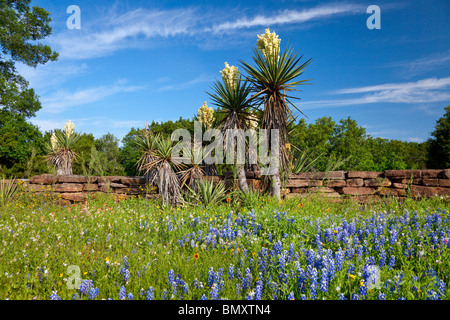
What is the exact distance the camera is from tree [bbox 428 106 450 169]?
20.6m

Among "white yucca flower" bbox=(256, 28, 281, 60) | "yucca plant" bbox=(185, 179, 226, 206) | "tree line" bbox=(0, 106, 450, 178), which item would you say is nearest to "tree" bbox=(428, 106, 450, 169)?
"tree line" bbox=(0, 106, 450, 178)

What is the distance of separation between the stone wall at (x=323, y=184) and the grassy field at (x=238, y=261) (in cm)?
328

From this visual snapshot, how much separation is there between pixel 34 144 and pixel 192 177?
16785 millimetres

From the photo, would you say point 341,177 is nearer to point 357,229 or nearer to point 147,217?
point 357,229

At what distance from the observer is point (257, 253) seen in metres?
3.72

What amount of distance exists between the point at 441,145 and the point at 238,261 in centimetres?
2296

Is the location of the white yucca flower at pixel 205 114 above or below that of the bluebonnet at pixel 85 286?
above

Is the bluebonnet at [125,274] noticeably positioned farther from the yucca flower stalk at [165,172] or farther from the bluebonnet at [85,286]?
the yucca flower stalk at [165,172]

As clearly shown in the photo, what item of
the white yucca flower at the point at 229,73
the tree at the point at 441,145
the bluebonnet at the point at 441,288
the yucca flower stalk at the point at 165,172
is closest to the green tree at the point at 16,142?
the yucca flower stalk at the point at 165,172

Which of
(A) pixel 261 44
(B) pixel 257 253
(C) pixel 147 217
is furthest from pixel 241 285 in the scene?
(A) pixel 261 44

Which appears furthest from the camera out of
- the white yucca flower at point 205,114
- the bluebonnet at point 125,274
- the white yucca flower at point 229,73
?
the white yucca flower at point 205,114

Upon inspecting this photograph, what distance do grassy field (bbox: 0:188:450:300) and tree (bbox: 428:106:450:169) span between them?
63.3 ft

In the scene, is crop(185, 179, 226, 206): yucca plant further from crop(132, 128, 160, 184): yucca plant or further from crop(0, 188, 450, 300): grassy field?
crop(0, 188, 450, 300): grassy field

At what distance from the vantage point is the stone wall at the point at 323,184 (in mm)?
7953
